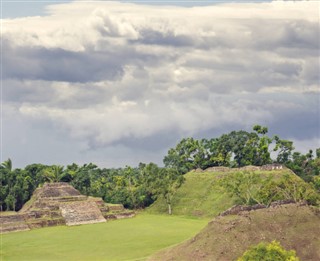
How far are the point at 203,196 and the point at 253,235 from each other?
128 ft

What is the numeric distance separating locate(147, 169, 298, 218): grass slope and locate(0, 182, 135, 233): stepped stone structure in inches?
277

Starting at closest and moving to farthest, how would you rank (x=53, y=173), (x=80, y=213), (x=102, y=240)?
1. (x=102, y=240)
2. (x=80, y=213)
3. (x=53, y=173)

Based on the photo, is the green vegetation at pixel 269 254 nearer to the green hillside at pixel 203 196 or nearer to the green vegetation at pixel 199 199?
the green hillside at pixel 203 196

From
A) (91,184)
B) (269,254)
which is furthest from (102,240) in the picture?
(91,184)

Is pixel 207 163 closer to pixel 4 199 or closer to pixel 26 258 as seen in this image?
pixel 4 199

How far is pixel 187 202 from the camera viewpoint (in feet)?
261

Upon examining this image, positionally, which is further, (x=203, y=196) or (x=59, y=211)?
(x=203, y=196)

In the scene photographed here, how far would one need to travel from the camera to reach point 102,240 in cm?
5750

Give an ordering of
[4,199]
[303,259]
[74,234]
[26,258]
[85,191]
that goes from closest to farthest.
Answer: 1. [303,259]
2. [26,258]
3. [74,234]
4. [4,199]
5. [85,191]

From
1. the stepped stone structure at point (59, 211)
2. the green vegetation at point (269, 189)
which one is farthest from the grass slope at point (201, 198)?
the stepped stone structure at point (59, 211)

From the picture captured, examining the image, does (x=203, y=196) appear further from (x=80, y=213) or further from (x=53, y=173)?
(x=53, y=173)

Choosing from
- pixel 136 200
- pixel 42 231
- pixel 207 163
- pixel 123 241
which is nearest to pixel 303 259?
pixel 123 241

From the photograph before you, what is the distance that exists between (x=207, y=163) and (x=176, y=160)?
6.87 meters

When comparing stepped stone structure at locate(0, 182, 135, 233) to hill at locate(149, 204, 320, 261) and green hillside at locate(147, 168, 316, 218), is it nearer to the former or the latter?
green hillside at locate(147, 168, 316, 218)
